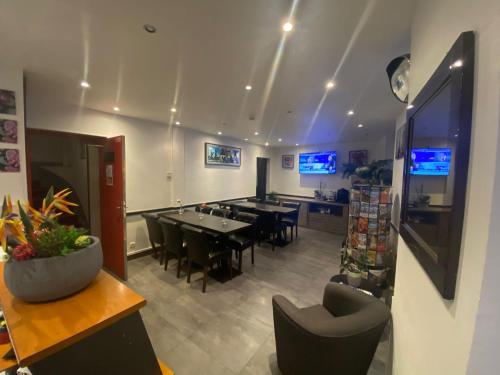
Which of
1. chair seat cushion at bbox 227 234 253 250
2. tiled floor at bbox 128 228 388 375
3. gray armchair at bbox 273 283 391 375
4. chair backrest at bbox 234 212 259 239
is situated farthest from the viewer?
chair backrest at bbox 234 212 259 239

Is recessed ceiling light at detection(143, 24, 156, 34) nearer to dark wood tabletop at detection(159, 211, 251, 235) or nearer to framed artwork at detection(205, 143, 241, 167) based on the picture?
dark wood tabletop at detection(159, 211, 251, 235)

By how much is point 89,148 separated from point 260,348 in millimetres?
A: 4124

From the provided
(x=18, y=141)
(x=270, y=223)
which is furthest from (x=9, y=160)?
(x=270, y=223)

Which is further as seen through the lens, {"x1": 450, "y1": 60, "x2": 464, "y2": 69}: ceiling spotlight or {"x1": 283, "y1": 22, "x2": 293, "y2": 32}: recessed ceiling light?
{"x1": 283, "y1": 22, "x2": 293, "y2": 32}: recessed ceiling light

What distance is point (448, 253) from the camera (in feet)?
2.05

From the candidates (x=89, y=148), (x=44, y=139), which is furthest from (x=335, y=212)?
(x=44, y=139)

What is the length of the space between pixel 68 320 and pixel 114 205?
2.68 m

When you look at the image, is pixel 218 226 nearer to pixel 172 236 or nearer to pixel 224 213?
pixel 172 236

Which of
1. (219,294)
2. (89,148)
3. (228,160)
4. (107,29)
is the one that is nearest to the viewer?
(107,29)

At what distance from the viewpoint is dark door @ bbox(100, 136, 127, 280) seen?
9.55 feet

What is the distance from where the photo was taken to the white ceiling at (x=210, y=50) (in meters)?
1.23

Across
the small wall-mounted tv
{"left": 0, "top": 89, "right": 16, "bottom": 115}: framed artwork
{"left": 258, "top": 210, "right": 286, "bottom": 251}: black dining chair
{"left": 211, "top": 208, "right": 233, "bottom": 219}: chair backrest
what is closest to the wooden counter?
{"left": 0, "top": 89, "right": 16, "bottom": 115}: framed artwork

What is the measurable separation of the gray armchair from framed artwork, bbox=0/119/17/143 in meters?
2.82

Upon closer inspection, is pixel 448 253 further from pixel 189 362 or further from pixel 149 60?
pixel 149 60
